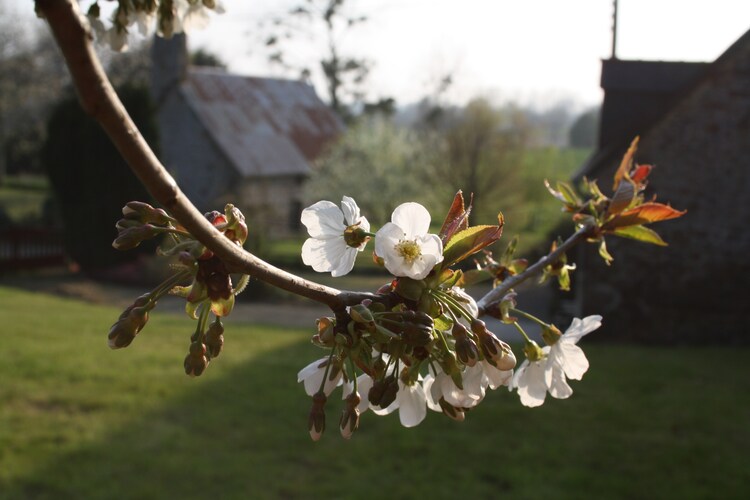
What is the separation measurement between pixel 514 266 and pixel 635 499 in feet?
14.0

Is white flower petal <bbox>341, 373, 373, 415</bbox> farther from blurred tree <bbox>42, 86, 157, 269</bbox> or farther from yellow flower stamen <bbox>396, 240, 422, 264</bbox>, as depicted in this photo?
blurred tree <bbox>42, 86, 157, 269</bbox>

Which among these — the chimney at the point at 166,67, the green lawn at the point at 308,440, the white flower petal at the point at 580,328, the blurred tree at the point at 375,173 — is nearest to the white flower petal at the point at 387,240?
the white flower petal at the point at 580,328

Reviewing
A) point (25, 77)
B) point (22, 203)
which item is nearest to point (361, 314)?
point (22, 203)

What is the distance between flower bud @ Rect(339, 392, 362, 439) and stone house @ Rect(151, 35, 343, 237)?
16.0m

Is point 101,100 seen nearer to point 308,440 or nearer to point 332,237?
point 332,237

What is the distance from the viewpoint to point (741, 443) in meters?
5.69

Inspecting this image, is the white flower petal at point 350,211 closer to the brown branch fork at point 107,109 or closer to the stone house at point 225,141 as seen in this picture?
the brown branch fork at point 107,109

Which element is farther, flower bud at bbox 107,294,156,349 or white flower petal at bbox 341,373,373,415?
white flower petal at bbox 341,373,373,415

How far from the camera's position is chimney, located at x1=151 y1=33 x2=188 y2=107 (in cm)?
1838

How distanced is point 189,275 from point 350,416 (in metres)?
0.23

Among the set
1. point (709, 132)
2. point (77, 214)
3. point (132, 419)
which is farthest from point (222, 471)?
point (77, 214)

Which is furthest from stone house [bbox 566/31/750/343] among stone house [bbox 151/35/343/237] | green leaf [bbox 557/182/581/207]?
stone house [bbox 151/35/343/237]

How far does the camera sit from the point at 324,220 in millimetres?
790

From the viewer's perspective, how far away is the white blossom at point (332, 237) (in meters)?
0.77
